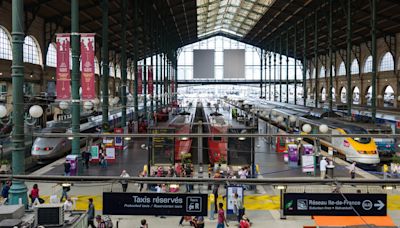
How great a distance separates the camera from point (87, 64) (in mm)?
16875

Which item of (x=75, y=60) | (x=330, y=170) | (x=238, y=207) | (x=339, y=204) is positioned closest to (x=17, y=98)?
(x=339, y=204)

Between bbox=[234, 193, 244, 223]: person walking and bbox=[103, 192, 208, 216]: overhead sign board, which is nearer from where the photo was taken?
bbox=[103, 192, 208, 216]: overhead sign board

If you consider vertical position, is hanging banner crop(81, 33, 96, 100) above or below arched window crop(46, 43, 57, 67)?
below

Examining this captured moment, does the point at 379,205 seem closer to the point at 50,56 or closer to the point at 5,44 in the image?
the point at 5,44

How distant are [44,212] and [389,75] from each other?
4803cm

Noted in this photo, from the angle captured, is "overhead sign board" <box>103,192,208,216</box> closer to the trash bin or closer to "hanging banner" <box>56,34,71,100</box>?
"hanging banner" <box>56,34,71,100</box>

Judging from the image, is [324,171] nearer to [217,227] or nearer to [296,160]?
[296,160]

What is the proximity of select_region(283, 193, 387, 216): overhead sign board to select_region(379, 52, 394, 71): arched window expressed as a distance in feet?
145

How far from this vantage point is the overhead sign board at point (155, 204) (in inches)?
285

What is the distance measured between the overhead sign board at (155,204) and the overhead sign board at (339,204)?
168cm

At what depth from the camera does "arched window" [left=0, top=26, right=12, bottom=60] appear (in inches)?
1145

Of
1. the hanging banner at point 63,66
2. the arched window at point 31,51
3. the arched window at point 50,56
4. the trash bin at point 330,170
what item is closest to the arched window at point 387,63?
the trash bin at point 330,170

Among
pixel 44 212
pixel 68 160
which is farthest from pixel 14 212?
pixel 68 160

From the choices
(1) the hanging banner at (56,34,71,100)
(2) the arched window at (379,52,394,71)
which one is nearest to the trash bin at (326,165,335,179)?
(1) the hanging banner at (56,34,71,100)
